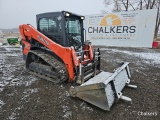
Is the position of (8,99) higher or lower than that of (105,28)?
lower

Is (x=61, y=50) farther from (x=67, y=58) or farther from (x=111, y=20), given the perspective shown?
(x=111, y=20)

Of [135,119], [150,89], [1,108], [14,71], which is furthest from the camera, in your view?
[14,71]

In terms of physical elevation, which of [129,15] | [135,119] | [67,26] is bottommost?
[135,119]

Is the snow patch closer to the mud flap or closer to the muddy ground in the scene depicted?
the muddy ground

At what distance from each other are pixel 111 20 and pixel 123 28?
150 cm

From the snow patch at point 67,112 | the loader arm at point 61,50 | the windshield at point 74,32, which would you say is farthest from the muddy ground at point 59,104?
the windshield at point 74,32

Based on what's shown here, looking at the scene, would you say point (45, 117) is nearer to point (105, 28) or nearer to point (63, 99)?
point (63, 99)

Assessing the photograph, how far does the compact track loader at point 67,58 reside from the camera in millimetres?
3305

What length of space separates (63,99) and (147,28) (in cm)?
1207

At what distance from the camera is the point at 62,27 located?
431 centimetres

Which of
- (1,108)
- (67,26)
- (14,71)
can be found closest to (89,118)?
(1,108)

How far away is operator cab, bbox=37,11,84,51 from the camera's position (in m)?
4.32

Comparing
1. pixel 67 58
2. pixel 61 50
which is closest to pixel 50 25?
pixel 61 50

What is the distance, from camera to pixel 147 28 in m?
13.2
